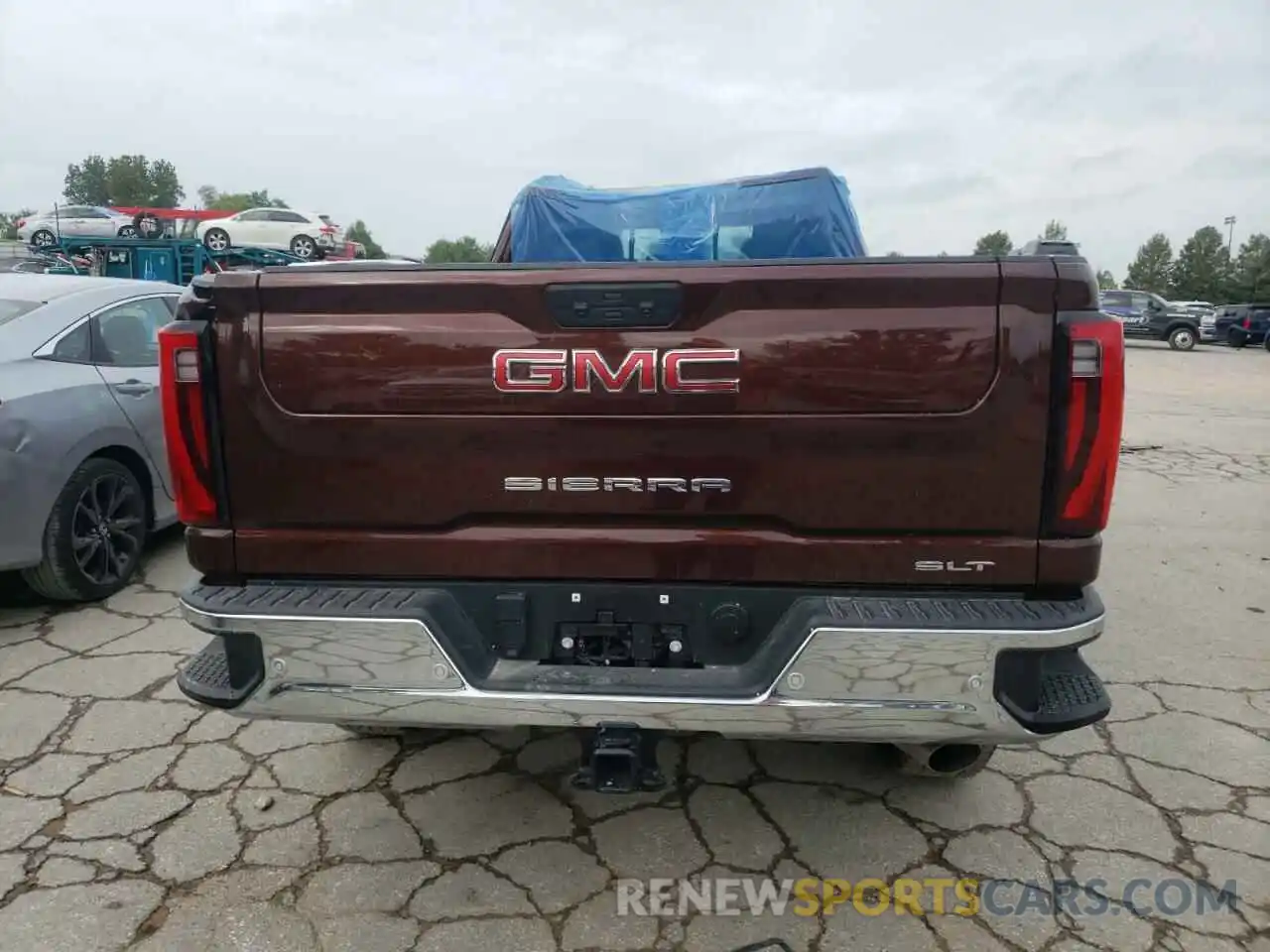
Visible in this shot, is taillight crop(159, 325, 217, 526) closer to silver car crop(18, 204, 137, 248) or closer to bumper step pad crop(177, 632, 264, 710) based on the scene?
bumper step pad crop(177, 632, 264, 710)

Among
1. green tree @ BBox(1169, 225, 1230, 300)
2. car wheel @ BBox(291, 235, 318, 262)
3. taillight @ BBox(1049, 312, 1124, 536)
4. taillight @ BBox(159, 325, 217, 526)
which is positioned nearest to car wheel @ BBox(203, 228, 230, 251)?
car wheel @ BBox(291, 235, 318, 262)

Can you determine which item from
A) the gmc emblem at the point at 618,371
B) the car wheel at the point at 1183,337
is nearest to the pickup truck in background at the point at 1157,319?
the car wheel at the point at 1183,337

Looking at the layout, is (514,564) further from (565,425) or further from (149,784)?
(149,784)

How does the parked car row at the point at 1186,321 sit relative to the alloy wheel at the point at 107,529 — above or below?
above

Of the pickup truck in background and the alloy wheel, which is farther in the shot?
the pickup truck in background

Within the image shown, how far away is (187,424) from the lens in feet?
7.54

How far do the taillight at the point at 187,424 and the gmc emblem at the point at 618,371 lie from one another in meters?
0.78

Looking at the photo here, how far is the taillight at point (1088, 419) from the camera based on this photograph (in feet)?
6.84

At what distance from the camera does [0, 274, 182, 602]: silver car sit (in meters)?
4.14

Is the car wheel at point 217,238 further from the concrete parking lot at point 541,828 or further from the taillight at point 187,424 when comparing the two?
the taillight at point 187,424

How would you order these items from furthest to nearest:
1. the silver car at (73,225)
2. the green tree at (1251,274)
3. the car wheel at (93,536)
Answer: the green tree at (1251,274), the silver car at (73,225), the car wheel at (93,536)

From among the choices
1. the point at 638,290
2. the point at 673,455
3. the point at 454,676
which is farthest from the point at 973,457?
the point at 454,676

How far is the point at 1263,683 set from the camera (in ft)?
13.0

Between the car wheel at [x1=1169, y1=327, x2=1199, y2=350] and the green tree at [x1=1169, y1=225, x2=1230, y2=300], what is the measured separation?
145 feet
